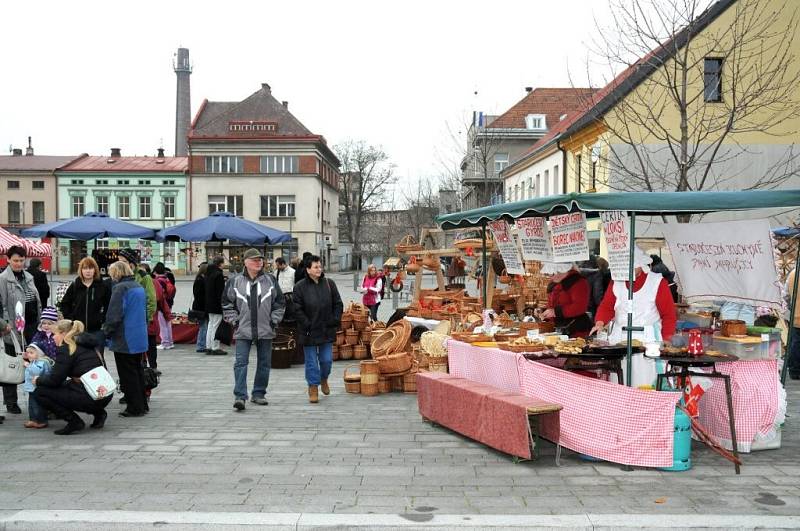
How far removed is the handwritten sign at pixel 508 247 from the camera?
986 cm

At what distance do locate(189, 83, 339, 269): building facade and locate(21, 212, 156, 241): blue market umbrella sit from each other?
128 feet

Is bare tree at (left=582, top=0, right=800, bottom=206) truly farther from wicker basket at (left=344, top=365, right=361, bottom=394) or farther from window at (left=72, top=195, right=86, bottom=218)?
window at (left=72, top=195, right=86, bottom=218)

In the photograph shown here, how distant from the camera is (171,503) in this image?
5301 mm

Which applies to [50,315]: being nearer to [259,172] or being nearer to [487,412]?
[487,412]

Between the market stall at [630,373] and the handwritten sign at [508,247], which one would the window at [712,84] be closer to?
the handwritten sign at [508,247]

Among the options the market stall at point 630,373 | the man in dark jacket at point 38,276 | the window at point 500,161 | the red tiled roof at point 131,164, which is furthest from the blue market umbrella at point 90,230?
the red tiled roof at point 131,164

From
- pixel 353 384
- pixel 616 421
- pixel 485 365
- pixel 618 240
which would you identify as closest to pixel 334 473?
pixel 485 365

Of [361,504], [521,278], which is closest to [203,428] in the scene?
[361,504]

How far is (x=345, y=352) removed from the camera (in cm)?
1307

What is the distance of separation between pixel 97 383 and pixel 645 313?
5.60 m

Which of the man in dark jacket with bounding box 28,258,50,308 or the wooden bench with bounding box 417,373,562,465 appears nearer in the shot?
the wooden bench with bounding box 417,373,562,465

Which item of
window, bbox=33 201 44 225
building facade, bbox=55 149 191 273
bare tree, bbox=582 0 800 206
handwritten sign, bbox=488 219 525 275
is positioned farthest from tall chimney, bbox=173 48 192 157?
handwritten sign, bbox=488 219 525 275

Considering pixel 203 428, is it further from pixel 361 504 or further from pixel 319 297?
pixel 361 504

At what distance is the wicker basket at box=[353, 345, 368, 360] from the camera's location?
1307 centimetres
